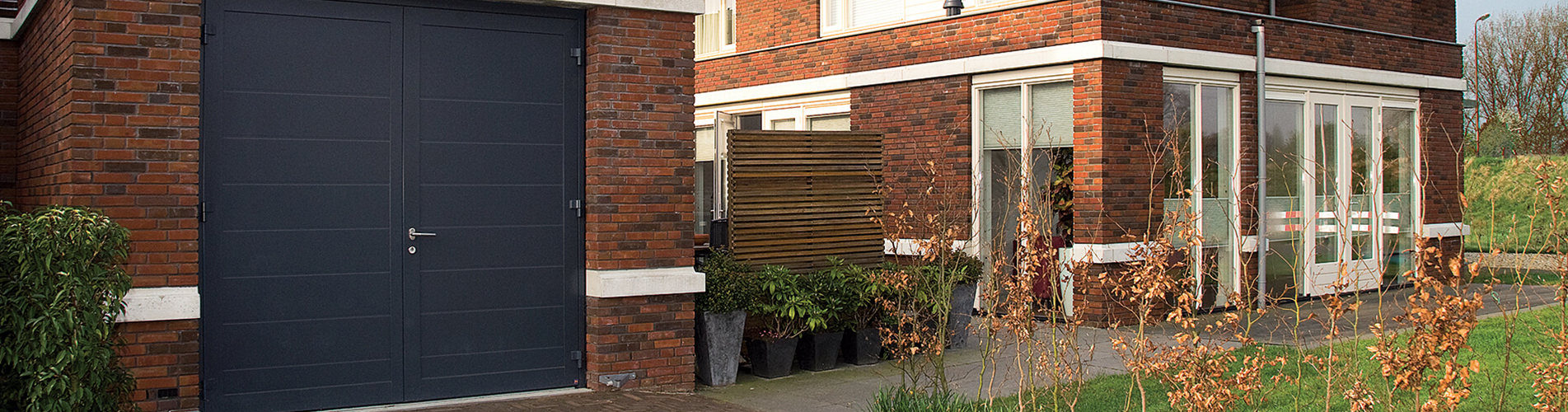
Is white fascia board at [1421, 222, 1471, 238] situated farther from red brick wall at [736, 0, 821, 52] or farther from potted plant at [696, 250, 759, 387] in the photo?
potted plant at [696, 250, 759, 387]

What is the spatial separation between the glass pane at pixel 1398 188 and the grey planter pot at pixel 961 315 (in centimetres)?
811

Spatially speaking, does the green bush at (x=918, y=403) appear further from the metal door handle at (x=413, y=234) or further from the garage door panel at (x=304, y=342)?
the garage door panel at (x=304, y=342)

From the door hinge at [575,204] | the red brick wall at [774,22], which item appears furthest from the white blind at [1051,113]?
the door hinge at [575,204]

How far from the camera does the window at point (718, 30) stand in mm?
16781

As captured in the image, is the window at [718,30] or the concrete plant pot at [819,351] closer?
the concrete plant pot at [819,351]

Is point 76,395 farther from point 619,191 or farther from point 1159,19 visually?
point 1159,19

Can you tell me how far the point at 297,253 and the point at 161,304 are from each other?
32.6 inches

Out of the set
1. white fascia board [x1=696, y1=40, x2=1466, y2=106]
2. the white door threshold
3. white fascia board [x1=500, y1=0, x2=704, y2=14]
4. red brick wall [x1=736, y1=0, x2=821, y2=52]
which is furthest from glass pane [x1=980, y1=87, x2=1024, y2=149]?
the white door threshold

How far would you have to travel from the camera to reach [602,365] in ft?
26.9

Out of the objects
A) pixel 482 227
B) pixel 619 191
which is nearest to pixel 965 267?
pixel 619 191

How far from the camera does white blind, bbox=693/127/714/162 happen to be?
16703 millimetres

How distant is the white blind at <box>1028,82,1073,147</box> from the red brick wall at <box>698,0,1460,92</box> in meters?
0.49

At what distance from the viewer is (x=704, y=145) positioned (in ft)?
56.0

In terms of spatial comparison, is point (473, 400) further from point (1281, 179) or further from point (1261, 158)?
point (1281, 179)
